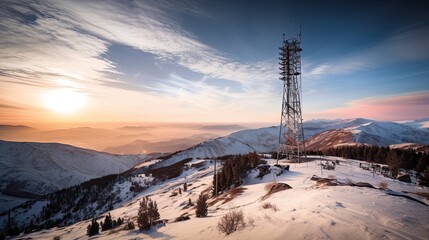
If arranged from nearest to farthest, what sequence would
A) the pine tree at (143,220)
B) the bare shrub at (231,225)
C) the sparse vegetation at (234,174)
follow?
the bare shrub at (231,225)
the pine tree at (143,220)
the sparse vegetation at (234,174)

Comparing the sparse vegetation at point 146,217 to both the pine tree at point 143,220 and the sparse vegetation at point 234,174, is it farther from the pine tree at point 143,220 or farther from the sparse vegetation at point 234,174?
the sparse vegetation at point 234,174

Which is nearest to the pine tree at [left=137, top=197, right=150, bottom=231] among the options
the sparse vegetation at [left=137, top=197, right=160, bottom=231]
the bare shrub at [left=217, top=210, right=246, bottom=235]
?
the sparse vegetation at [left=137, top=197, right=160, bottom=231]

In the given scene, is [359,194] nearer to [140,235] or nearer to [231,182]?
[140,235]

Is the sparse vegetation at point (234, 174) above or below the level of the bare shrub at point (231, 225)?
below

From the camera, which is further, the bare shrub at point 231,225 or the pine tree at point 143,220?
the pine tree at point 143,220

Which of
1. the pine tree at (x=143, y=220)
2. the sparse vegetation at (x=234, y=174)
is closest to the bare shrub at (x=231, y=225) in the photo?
the pine tree at (x=143, y=220)

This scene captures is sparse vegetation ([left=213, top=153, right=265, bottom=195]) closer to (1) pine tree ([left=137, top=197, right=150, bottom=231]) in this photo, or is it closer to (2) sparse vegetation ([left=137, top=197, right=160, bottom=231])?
(2) sparse vegetation ([left=137, top=197, right=160, bottom=231])

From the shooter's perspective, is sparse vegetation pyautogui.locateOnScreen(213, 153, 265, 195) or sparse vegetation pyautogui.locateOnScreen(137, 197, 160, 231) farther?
sparse vegetation pyautogui.locateOnScreen(213, 153, 265, 195)

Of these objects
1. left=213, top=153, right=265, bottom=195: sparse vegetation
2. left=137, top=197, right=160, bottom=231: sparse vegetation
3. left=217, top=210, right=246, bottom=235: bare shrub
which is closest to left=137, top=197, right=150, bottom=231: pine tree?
left=137, top=197, right=160, bottom=231: sparse vegetation

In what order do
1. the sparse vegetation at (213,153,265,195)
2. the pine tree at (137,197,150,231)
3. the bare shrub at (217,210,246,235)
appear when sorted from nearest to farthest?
the bare shrub at (217,210,246,235) < the pine tree at (137,197,150,231) < the sparse vegetation at (213,153,265,195)

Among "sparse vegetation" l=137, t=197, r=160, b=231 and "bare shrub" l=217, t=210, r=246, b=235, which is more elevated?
"bare shrub" l=217, t=210, r=246, b=235

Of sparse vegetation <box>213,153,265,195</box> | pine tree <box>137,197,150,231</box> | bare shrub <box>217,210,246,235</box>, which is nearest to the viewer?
bare shrub <box>217,210,246,235</box>

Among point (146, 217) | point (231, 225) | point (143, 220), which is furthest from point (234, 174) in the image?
point (231, 225)

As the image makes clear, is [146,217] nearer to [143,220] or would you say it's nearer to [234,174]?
[143,220]
